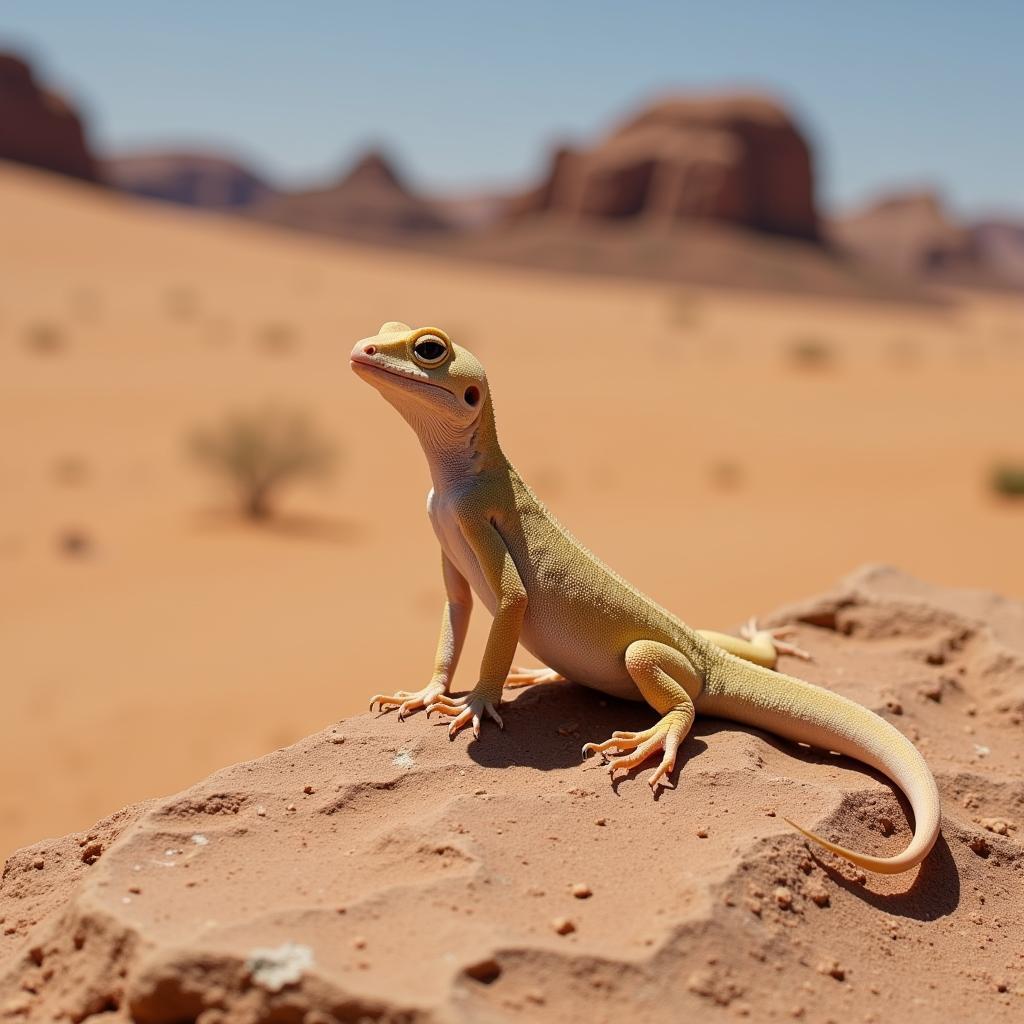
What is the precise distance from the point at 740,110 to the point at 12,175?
57.1 meters

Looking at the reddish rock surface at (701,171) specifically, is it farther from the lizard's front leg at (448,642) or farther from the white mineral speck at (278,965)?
the white mineral speck at (278,965)

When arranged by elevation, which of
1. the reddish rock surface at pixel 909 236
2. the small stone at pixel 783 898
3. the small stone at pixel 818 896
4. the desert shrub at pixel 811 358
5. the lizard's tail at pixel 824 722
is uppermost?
the lizard's tail at pixel 824 722

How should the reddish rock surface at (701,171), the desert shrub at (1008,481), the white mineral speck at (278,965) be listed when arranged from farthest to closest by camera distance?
1. the reddish rock surface at (701,171)
2. the desert shrub at (1008,481)
3. the white mineral speck at (278,965)

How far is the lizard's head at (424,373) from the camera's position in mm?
3781

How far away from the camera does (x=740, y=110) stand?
301 ft

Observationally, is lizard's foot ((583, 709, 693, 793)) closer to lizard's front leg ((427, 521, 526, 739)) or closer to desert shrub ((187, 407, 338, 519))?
lizard's front leg ((427, 521, 526, 739))

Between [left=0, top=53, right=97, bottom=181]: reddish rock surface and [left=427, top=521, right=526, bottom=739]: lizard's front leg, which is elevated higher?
[left=427, top=521, right=526, bottom=739]: lizard's front leg

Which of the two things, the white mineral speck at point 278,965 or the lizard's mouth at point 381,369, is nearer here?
the white mineral speck at point 278,965

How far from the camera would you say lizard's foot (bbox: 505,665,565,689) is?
15.6 feet

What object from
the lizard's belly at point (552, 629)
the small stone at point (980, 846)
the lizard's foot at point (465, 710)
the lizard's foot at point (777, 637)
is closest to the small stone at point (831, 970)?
the small stone at point (980, 846)

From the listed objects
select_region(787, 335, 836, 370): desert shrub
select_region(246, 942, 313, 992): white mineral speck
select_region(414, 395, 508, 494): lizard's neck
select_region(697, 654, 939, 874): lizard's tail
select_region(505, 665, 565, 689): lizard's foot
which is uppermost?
select_region(414, 395, 508, 494): lizard's neck

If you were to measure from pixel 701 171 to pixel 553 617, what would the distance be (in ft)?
286

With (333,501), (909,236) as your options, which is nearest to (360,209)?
(909,236)

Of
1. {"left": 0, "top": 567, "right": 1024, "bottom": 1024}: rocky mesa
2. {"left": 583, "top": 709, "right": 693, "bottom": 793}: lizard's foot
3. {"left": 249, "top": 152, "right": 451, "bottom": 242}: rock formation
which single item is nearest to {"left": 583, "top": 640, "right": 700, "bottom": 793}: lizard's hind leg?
{"left": 583, "top": 709, "right": 693, "bottom": 793}: lizard's foot
